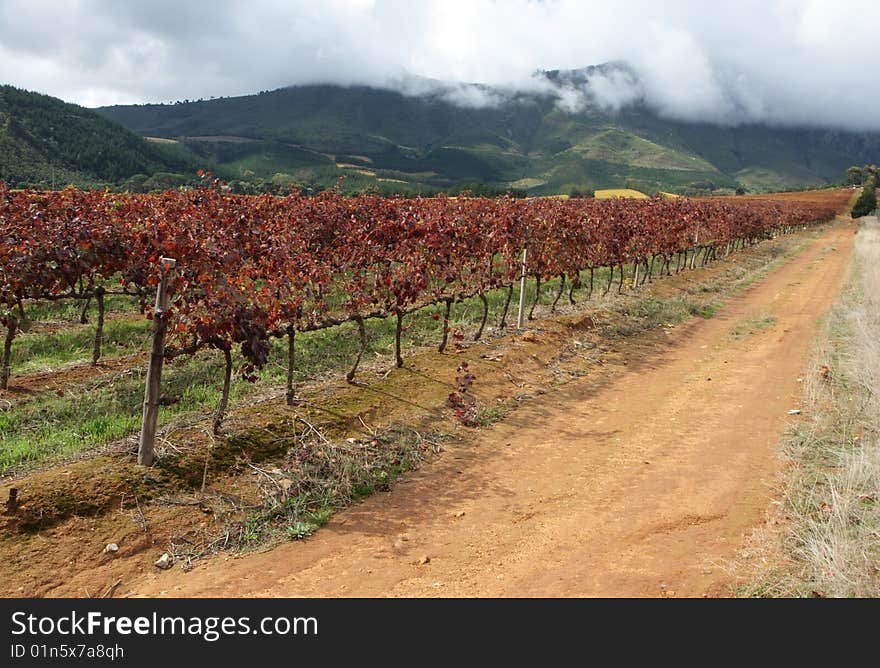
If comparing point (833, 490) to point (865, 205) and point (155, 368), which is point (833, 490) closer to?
point (155, 368)

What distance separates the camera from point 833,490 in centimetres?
497

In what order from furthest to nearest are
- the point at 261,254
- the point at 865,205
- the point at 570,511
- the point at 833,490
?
the point at 865,205
the point at 261,254
the point at 570,511
the point at 833,490

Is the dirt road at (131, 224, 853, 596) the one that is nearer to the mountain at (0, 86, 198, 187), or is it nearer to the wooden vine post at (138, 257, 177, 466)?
the wooden vine post at (138, 257, 177, 466)

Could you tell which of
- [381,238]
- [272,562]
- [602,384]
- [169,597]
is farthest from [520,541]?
[381,238]

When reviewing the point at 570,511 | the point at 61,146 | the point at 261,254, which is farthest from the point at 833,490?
the point at 61,146

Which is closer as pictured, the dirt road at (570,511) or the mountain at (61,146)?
the dirt road at (570,511)

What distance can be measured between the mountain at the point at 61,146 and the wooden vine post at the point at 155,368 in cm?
6071

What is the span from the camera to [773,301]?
60.3 ft

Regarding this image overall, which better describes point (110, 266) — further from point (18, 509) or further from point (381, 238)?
point (18, 509)

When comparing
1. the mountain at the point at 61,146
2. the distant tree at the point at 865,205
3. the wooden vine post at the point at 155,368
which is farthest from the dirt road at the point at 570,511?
the distant tree at the point at 865,205

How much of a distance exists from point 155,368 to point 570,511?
412 cm

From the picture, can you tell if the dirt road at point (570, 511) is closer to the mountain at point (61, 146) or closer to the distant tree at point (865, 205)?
the mountain at point (61, 146)

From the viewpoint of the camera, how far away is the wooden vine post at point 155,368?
18.5ft

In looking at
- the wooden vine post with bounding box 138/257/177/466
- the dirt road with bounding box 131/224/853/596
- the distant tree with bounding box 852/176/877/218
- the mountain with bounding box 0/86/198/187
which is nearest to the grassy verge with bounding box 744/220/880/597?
the dirt road with bounding box 131/224/853/596
